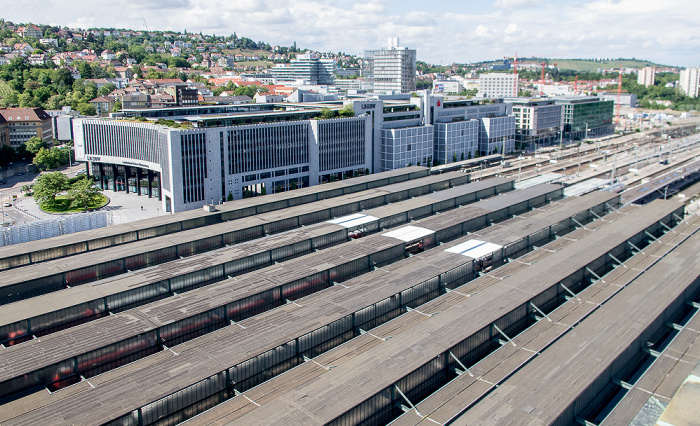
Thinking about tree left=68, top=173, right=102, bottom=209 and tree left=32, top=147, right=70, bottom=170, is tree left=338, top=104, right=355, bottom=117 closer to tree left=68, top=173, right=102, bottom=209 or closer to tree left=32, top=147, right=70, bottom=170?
tree left=68, top=173, right=102, bottom=209

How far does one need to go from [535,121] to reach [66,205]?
416ft

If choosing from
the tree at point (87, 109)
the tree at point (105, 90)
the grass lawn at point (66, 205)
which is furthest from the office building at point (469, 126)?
the tree at point (105, 90)

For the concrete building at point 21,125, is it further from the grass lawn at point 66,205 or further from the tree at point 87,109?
the grass lawn at point 66,205

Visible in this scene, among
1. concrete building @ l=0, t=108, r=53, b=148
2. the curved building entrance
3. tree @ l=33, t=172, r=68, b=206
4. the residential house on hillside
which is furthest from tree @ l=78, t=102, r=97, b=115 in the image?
tree @ l=33, t=172, r=68, b=206

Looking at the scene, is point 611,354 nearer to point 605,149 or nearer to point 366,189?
point 366,189

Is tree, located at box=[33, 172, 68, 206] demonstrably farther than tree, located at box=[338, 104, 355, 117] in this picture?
No

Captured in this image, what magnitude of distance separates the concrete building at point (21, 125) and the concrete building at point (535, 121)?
12991 cm

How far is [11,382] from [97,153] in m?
75.8

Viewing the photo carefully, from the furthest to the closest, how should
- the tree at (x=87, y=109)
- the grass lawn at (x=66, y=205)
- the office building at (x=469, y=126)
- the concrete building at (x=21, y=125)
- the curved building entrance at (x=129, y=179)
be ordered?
the tree at (x=87, y=109) → the concrete building at (x=21, y=125) → the office building at (x=469, y=126) → the curved building entrance at (x=129, y=179) → the grass lawn at (x=66, y=205)

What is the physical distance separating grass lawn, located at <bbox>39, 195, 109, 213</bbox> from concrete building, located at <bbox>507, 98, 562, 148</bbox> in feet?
380

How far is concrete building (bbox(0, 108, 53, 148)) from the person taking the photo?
139 metres

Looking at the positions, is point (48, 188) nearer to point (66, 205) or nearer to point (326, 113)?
point (66, 205)

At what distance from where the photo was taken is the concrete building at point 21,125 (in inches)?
5482

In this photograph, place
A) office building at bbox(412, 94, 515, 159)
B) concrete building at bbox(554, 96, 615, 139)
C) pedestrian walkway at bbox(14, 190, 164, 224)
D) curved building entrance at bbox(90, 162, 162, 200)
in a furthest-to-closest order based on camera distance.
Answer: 1. concrete building at bbox(554, 96, 615, 139)
2. office building at bbox(412, 94, 515, 159)
3. curved building entrance at bbox(90, 162, 162, 200)
4. pedestrian walkway at bbox(14, 190, 164, 224)
